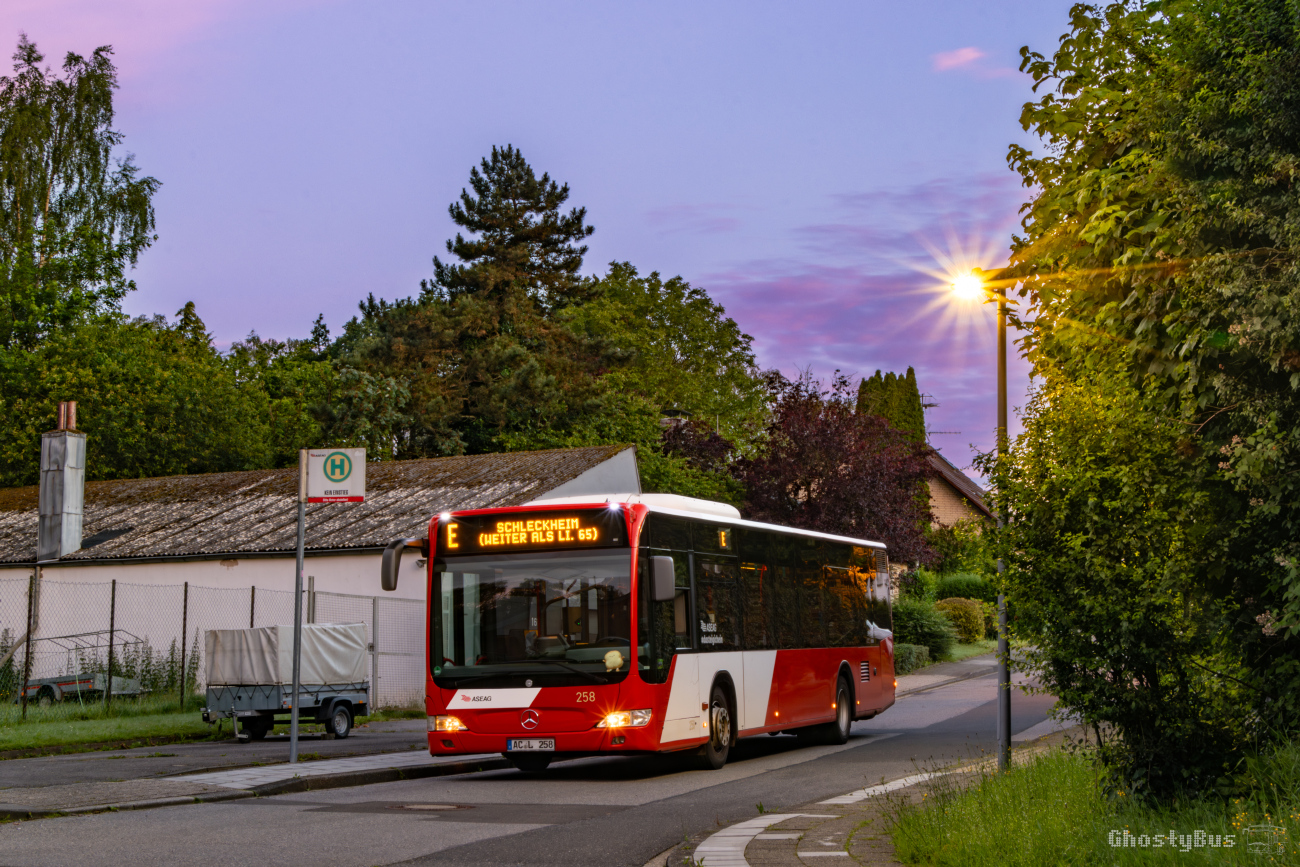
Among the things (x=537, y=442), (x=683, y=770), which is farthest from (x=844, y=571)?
(x=537, y=442)

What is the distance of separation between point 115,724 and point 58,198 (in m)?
39.0

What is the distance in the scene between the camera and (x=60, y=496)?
110 ft

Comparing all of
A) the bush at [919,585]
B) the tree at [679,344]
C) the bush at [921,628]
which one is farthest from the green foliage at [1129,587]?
the tree at [679,344]

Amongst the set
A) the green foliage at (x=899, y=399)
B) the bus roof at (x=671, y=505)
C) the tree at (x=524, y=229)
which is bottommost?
the bus roof at (x=671, y=505)

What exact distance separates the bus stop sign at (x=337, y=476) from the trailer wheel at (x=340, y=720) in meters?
6.14

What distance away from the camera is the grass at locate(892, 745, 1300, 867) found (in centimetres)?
680

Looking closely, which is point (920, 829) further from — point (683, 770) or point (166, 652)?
point (166, 652)

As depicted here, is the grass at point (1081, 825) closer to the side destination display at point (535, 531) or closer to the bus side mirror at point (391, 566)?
the side destination display at point (535, 531)

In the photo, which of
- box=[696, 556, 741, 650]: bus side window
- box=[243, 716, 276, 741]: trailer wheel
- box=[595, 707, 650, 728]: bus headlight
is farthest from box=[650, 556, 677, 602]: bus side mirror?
box=[243, 716, 276, 741]: trailer wheel

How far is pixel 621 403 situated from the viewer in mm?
59594

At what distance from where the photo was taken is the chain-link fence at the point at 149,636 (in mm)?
27062

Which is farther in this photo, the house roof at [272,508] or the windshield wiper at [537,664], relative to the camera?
the house roof at [272,508]

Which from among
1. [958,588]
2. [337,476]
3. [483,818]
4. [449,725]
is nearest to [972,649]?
[958,588]

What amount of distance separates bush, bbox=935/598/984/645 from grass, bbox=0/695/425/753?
2626 cm
